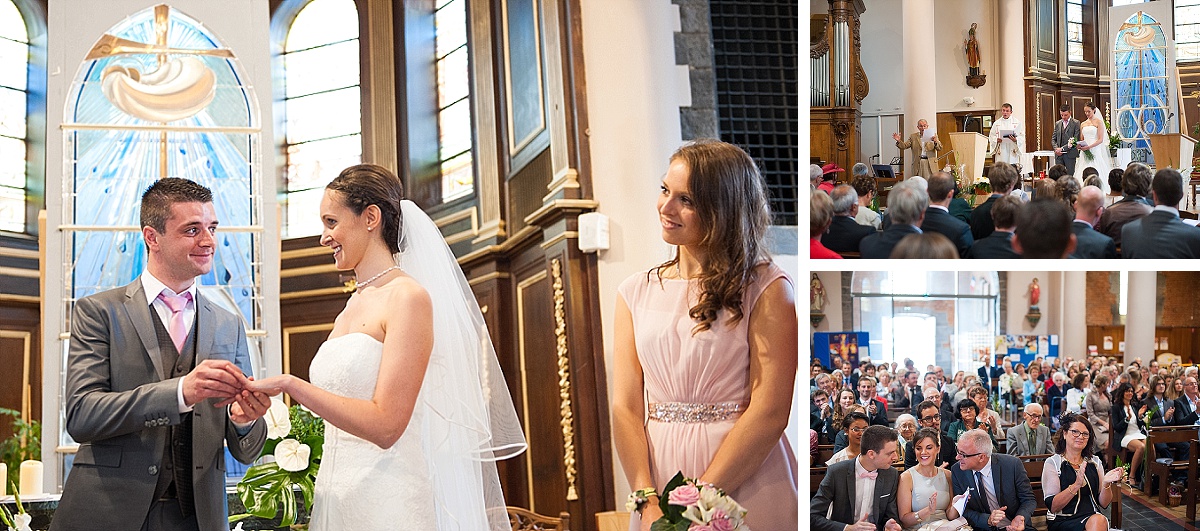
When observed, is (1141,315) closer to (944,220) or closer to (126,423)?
(944,220)

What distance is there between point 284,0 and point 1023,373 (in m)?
3.31

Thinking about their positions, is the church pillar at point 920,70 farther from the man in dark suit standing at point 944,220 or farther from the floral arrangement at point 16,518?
the floral arrangement at point 16,518

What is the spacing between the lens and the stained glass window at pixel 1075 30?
11.6ft

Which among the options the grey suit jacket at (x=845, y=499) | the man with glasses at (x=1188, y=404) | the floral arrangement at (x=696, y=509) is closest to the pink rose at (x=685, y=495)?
the floral arrangement at (x=696, y=509)

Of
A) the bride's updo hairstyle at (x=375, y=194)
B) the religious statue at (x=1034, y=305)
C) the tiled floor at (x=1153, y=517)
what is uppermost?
the bride's updo hairstyle at (x=375, y=194)

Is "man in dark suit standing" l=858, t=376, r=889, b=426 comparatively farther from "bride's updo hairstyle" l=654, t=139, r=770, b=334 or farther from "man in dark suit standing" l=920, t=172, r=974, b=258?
"bride's updo hairstyle" l=654, t=139, r=770, b=334

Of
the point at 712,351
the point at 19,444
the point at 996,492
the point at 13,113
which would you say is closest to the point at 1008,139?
the point at 996,492

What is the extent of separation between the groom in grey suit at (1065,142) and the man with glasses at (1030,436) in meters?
1.03

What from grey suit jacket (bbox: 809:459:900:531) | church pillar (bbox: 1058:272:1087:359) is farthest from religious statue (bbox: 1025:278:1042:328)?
grey suit jacket (bbox: 809:459:900:531)

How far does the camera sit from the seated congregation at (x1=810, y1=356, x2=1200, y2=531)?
3512 millimetres

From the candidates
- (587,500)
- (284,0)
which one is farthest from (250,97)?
(587,500)

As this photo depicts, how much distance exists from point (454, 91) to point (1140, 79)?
2817 millimetres

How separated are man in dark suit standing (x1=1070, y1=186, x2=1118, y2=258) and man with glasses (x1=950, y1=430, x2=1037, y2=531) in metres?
0.96

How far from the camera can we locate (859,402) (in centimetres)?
397
